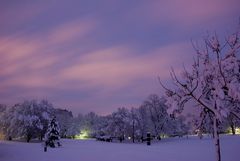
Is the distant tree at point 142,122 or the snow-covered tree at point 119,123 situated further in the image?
the snow-covered tree at point 119,123

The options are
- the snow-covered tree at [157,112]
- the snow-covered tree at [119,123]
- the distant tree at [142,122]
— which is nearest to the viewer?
the snow-covered tree at [157,112]

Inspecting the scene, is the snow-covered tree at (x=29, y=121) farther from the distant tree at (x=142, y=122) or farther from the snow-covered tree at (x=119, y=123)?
the distant tree at (x=142, y=122)

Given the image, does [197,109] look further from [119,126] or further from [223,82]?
[119,126]

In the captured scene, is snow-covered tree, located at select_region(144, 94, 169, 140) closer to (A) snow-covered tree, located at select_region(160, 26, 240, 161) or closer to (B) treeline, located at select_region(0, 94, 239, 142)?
(B) treeline, located at select_region(0, 94, 239, 142)

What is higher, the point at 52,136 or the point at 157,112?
the point at 157,112

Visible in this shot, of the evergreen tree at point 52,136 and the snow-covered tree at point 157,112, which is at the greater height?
the snow-covered tree at point 157,112

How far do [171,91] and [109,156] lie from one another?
12.4 meters

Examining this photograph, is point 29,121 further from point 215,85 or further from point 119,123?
point 215,85

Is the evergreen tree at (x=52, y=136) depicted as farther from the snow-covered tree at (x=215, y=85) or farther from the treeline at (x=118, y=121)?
the snow-covered tree at (x=215, y=85)

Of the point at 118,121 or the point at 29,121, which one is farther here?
the point at 118,121

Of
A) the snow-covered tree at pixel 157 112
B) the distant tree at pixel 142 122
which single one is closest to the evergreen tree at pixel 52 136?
the snow-covered tree at pixel 157 112

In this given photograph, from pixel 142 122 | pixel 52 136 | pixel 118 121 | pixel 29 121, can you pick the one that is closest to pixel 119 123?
pixel 118 121

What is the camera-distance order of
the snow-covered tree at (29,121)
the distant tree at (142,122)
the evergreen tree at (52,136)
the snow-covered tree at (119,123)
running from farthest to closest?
1. the snow-covered tree at (119,123)
2. the distant tree at (142,122)
3. the snow-covered tree at (29,121)
4. the evergreen tree at (52,136)

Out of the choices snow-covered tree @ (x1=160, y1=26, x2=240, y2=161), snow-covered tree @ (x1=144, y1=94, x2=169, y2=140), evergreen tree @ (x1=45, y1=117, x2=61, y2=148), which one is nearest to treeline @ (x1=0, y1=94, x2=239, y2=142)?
snow-covered tree @ (x1=144, y1=94, x2=169, y2=140)
